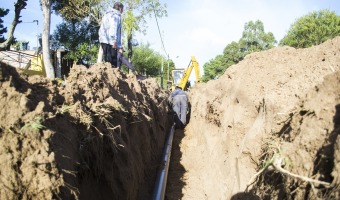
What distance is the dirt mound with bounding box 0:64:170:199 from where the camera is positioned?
6.85 ft

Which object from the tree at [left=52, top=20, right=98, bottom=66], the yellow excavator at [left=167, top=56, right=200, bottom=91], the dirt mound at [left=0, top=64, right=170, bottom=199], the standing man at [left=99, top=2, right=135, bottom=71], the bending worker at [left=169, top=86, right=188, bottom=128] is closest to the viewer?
the dirt mound at [left=0, top=64, right=170, bottom=199]

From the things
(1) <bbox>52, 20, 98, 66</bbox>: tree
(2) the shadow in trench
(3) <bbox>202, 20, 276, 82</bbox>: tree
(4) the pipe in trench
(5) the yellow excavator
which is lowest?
(2) the shadow in trench

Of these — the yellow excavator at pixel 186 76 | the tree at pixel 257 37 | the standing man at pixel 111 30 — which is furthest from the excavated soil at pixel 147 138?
the tree at pixel 257 37

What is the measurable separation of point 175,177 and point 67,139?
197 inches

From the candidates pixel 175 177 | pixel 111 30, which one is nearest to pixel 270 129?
pixel 175 177

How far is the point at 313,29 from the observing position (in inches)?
1259

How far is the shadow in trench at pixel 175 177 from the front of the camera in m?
6.24

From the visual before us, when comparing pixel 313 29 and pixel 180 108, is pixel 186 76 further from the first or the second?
pixel 313 29

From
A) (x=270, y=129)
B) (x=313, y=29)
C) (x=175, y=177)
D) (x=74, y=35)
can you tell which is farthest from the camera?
(x=313, y=29)

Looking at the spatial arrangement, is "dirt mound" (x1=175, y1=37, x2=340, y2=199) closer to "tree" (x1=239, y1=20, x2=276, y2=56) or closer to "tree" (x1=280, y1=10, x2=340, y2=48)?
"tree" (x1=280, y1=10, x2=340, y2=48)

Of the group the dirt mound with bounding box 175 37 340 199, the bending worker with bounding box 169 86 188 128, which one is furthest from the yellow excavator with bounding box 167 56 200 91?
the dirt mound with bounding box 175 37 340 199

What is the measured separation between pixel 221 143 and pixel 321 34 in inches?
1171

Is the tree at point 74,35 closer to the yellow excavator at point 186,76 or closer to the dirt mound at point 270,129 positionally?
the yellow excavator at point 186,76

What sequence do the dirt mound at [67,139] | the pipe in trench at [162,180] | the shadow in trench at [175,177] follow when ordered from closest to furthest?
1. the dirt mound at [67,139]
2. the pipe in trench at [162,180]
3. the shadow in trench at [175,177]
